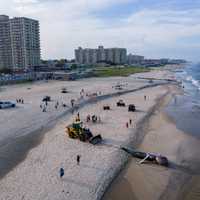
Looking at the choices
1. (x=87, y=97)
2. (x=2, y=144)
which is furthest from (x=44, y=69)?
(x=2, y=144)

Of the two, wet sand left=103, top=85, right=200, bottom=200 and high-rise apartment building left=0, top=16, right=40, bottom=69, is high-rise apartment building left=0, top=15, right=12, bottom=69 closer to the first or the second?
high-rise apartment building left=0, top=16, right=40, bottom=69

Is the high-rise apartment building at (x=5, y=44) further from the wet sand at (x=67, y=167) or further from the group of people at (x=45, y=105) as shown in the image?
the wet sand at (x=67, y=167)

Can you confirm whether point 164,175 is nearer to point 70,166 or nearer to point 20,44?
point 70,166

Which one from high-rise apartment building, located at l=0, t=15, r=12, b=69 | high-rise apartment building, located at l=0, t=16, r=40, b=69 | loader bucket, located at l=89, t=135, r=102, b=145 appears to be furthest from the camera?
high-rise apartment building, located at l=0, t=15, r=12, b=69

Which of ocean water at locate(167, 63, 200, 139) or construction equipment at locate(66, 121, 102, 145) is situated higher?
construction equipment at locate(66, 121, 102, 145)

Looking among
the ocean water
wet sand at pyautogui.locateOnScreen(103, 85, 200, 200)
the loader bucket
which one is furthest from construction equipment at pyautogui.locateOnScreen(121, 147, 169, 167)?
the ocean water

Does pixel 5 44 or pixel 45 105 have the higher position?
pixel 5 44

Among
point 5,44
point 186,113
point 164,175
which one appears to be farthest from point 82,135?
point 5,44
